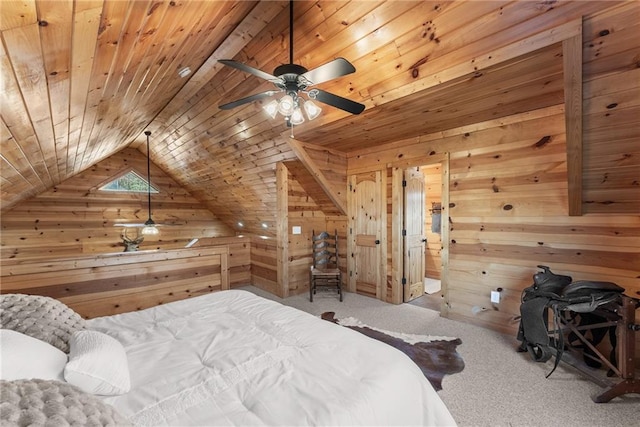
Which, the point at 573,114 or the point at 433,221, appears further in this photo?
the point at 433,221

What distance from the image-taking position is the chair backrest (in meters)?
4.52

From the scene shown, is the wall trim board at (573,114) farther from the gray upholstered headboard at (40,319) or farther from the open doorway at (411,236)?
the gray upholstered headboard at (40,319)

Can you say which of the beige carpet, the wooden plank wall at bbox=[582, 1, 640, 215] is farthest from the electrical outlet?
the wooden plank wall at bbox=[582, 1, 640, 215]

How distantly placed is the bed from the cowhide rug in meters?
1.16

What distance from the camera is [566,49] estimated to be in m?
1.69

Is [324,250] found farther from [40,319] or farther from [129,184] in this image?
[129,184]

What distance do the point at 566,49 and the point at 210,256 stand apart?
4.05 m

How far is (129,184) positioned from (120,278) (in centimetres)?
382

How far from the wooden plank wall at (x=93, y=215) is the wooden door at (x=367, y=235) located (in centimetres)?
452

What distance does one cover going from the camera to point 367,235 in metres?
4.32

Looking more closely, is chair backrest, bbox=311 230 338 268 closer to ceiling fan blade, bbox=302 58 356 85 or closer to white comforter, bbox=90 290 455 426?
white comforter, bbox=90 290 455 426

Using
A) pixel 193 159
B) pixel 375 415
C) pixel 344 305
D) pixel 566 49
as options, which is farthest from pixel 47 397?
pixel 193 159

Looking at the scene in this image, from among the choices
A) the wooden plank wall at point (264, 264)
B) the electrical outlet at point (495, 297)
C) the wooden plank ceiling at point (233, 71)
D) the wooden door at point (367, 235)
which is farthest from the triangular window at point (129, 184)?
the electrical outlet at point (495, 297)

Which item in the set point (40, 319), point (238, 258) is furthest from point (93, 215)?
point (40, 319)
